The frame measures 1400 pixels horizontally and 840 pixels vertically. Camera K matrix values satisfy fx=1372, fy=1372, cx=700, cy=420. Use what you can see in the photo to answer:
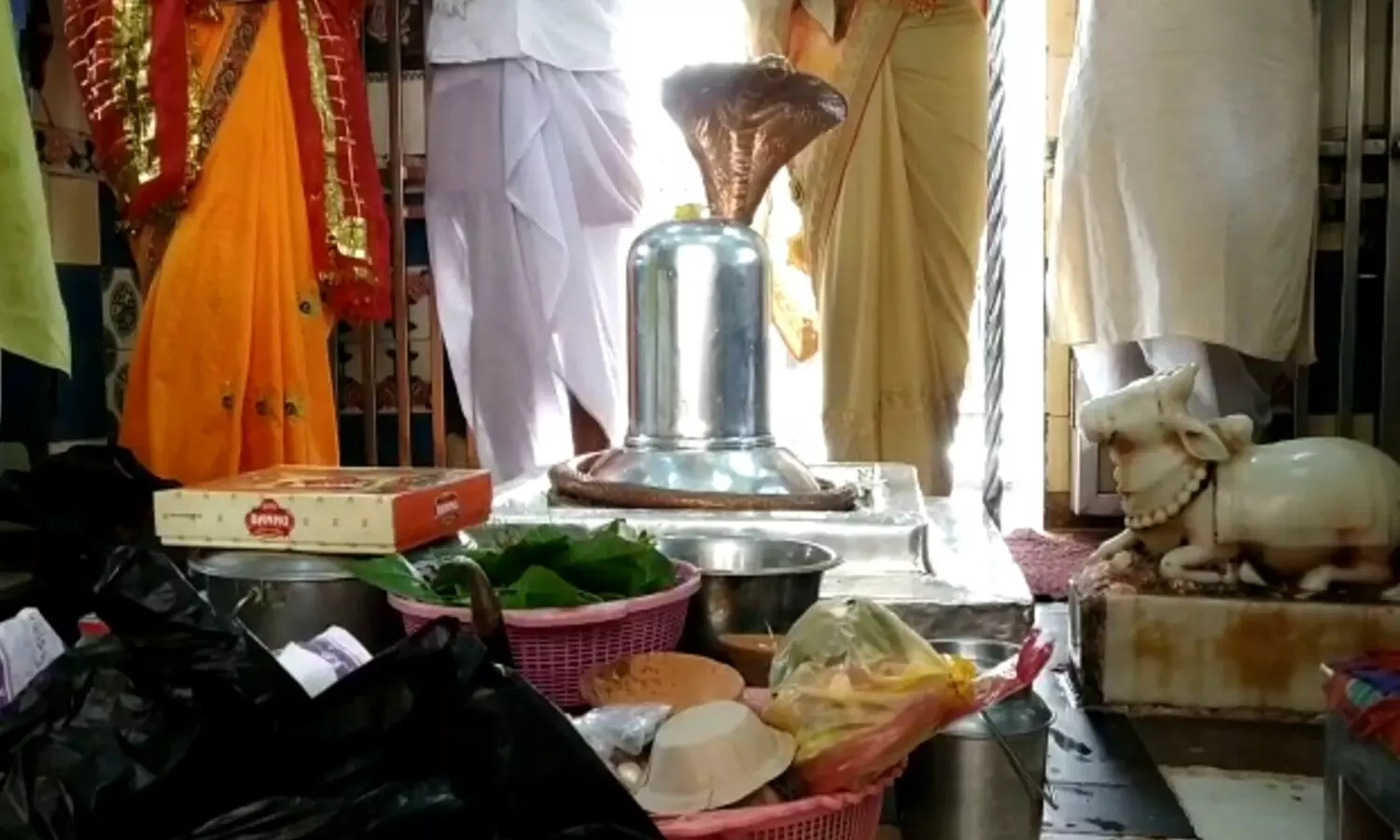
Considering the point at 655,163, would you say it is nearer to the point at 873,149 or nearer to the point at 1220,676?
the point at 873,149

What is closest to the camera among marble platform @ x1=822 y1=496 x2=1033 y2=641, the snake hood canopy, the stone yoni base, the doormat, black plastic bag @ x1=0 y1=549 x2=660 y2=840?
black plastic bag @ x1=0 y1=549 x2=660 y2=840

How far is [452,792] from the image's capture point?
0.65m

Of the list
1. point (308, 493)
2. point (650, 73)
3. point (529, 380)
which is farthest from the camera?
point (650, 73)

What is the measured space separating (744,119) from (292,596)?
2.88ft

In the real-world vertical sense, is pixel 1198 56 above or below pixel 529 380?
above

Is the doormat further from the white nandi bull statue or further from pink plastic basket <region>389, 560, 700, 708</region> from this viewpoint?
pink plastic basket <region>389, 560, 700, 708</region>

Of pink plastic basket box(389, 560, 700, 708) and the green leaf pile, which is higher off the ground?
the green leaf pile

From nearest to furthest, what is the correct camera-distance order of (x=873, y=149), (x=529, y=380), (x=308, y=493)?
(x=308, y=493)
(x=873, y=149)
(x=529, y=380)

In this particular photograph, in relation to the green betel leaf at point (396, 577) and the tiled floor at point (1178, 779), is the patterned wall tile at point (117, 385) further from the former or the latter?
the tiled floor at point (1178, 779)

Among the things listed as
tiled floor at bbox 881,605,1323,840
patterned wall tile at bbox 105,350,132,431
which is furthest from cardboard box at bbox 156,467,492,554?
patterned wall tile at bbox 105,350,132,431

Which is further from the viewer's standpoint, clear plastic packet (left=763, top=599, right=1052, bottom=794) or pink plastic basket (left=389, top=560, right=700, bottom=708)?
pink plastic basket (left=389, top=560, right=700, bottom=708)

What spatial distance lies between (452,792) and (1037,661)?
0.37 meters

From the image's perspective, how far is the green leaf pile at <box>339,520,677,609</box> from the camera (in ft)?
3.22

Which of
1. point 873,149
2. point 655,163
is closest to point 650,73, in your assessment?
point 655,163
